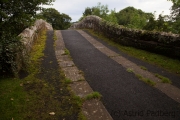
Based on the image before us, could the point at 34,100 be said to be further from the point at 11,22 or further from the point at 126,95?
the point at 11,22

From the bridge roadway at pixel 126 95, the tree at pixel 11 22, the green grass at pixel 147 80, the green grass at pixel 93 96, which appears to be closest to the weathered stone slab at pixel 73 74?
the bridge roadway at pixel 126 95

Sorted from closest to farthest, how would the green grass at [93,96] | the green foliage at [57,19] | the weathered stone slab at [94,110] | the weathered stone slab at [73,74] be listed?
the weathered stone slab at [94,110] → the green grass at [93,96] → the weathered stone slab at [73,74] → the green foliage at [57,19]

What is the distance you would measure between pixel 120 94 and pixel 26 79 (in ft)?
9.06

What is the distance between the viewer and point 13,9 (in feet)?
14.7

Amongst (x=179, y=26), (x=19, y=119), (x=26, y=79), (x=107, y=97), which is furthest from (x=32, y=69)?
(x=179, y=26)

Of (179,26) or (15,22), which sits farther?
(179,26)

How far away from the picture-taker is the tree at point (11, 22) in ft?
14.5

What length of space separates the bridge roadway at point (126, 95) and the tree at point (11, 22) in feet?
7.46

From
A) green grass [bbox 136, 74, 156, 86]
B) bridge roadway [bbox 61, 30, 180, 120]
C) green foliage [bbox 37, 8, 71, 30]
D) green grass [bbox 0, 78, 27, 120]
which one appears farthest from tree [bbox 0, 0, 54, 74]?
green foliage [bbox 37, 8, 71, 30]

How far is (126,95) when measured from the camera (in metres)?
3.94

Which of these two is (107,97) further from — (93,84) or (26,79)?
(26,79)

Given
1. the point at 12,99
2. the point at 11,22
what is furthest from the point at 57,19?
the point at 12,99

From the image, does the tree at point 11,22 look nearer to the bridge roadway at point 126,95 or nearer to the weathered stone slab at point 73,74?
the weathered stone slab at point 73,74

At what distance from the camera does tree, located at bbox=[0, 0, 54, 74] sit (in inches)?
174
